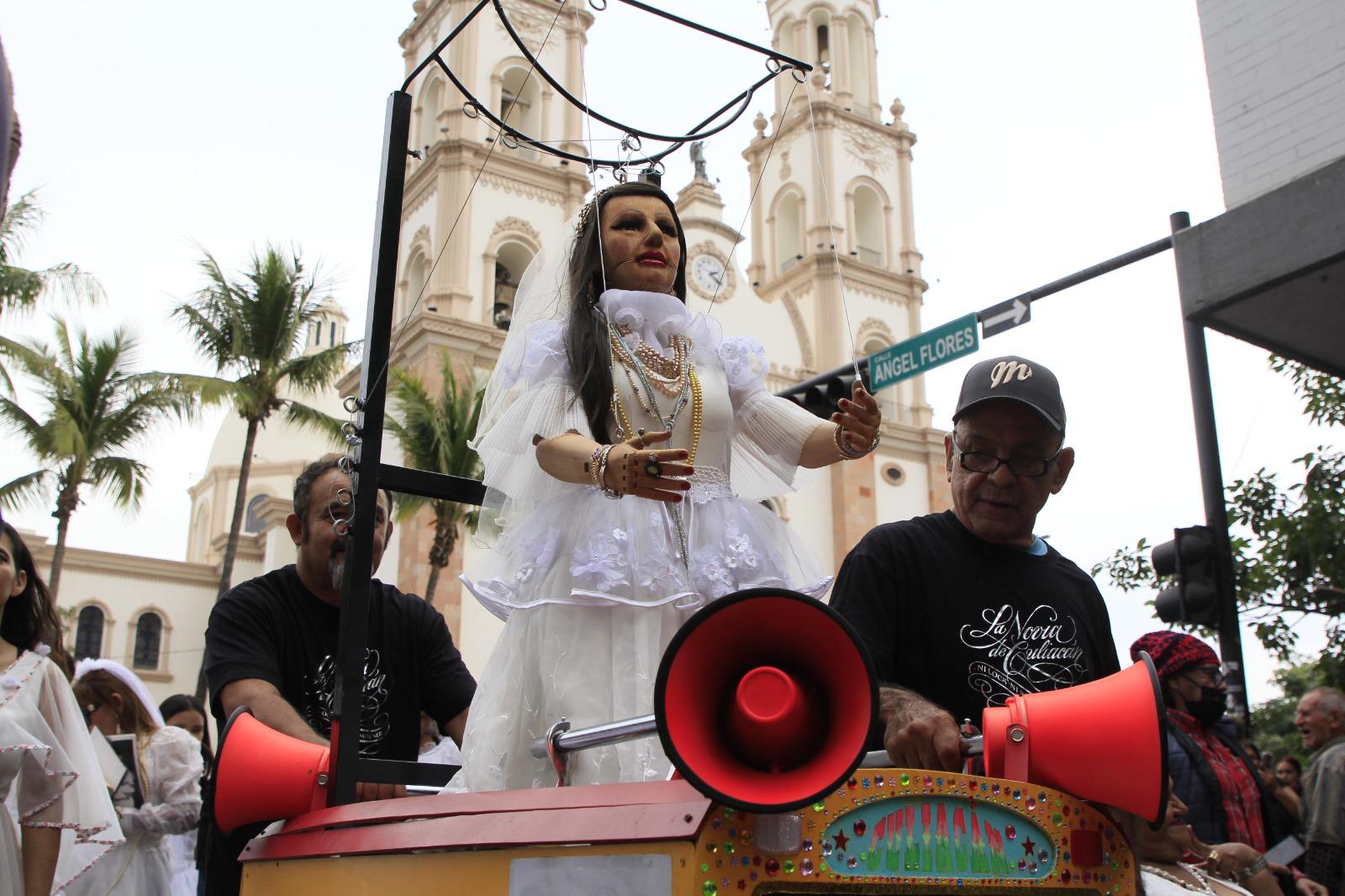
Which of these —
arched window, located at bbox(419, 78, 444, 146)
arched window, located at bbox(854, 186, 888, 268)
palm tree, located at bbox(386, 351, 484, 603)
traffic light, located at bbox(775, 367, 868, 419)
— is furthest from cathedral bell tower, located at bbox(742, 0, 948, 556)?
traffic light, located at bbox(775, 367, 868, 419)

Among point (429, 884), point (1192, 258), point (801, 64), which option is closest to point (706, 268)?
point (1192, 258)

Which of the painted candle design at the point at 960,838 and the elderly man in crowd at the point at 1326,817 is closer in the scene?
the painted candle design at the point at 960,838

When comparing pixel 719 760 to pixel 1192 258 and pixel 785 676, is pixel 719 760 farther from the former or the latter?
pixel 1192 258

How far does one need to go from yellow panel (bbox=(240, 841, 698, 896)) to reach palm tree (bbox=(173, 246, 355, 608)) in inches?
735

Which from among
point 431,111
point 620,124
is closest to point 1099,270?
point 620,124

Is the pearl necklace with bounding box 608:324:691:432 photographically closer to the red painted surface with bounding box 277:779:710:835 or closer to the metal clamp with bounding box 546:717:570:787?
the metal clamp with bounding box 546:717:570:787

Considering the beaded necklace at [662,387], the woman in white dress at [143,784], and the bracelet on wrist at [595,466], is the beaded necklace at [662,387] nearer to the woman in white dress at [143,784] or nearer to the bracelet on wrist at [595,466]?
the bracelet on wrist at [595,466]

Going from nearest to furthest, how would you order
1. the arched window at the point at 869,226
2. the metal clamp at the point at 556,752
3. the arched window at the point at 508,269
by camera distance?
the metal clamp at the point at 556,752, the arched window at the point at 508,269, the arched window at the point at 869,226

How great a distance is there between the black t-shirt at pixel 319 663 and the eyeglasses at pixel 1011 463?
153cm

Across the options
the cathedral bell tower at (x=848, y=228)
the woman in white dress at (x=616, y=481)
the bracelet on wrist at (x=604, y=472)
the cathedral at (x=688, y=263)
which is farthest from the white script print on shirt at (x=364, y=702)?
the cathedral bell tower at (x=848, y=228)

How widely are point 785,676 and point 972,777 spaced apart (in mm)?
324

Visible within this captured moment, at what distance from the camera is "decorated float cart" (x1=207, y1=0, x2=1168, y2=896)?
1.57 metres

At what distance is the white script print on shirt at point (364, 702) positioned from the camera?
10.9 ft

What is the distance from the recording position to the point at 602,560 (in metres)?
2.86
